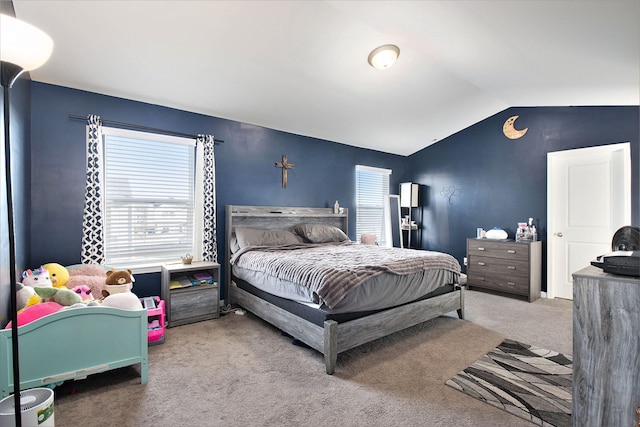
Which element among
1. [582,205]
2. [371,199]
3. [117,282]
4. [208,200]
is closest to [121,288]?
[117,282]

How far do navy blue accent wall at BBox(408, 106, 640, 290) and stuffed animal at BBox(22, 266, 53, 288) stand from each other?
532cm

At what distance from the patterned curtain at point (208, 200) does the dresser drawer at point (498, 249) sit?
3646 mm

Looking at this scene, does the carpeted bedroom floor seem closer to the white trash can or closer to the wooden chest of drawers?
the white trash can

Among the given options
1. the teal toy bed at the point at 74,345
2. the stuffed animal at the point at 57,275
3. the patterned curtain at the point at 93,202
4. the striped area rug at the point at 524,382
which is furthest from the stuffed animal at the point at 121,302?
→ the striped area rug at the point at 524,382

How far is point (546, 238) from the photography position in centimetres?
429

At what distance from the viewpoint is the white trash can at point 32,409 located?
55.3 inches

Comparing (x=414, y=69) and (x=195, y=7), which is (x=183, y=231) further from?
Result: (x=414, y=69)

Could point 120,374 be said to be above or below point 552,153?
below

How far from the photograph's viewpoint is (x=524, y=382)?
→ 2.11m

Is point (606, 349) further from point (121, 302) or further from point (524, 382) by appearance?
point (121, 302)

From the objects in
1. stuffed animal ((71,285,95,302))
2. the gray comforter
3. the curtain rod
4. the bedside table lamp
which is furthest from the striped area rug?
the curtain rod

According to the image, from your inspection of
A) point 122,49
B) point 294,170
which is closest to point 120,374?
point 122,49

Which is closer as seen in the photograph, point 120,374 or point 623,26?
point 623,26

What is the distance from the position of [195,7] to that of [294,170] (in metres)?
2.51
